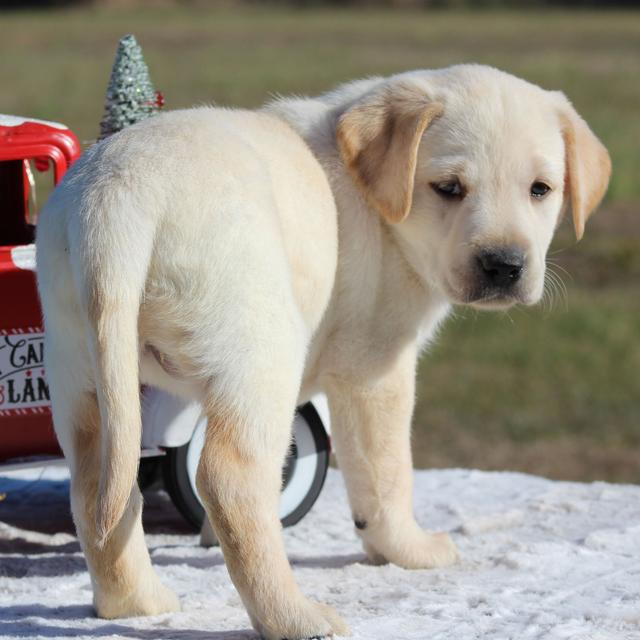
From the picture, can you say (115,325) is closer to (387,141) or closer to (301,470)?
(387,141)

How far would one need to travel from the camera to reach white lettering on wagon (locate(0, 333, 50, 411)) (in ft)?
12.9

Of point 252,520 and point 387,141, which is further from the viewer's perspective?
point 387,141

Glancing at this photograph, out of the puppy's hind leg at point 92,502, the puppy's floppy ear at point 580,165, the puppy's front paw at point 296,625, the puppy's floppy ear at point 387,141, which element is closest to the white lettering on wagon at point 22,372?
the puppy's hind leg at point 92,502

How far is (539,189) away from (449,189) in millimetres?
266

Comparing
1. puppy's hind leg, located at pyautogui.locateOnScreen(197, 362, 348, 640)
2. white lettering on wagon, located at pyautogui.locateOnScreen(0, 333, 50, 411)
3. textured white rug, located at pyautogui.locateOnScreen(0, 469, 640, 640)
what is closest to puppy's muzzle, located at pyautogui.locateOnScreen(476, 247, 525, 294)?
puppy's hind leg, located at pyautogui.locateOnScreen(197, 362, 348, 640)

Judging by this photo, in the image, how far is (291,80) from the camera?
23.6 m

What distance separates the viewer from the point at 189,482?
427 cm

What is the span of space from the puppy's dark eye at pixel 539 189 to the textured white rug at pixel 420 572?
1167 millimetres

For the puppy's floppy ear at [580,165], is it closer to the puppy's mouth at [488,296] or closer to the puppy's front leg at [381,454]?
the puppy's mouth at [488,296]

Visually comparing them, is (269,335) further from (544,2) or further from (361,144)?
(544,2)

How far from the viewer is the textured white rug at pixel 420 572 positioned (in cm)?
332

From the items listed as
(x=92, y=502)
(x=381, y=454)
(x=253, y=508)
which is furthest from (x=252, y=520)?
(x=381, y=454)

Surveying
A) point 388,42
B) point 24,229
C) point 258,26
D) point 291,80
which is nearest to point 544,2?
point 258,26

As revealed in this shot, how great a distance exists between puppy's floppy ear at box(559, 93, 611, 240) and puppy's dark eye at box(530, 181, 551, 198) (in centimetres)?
18
